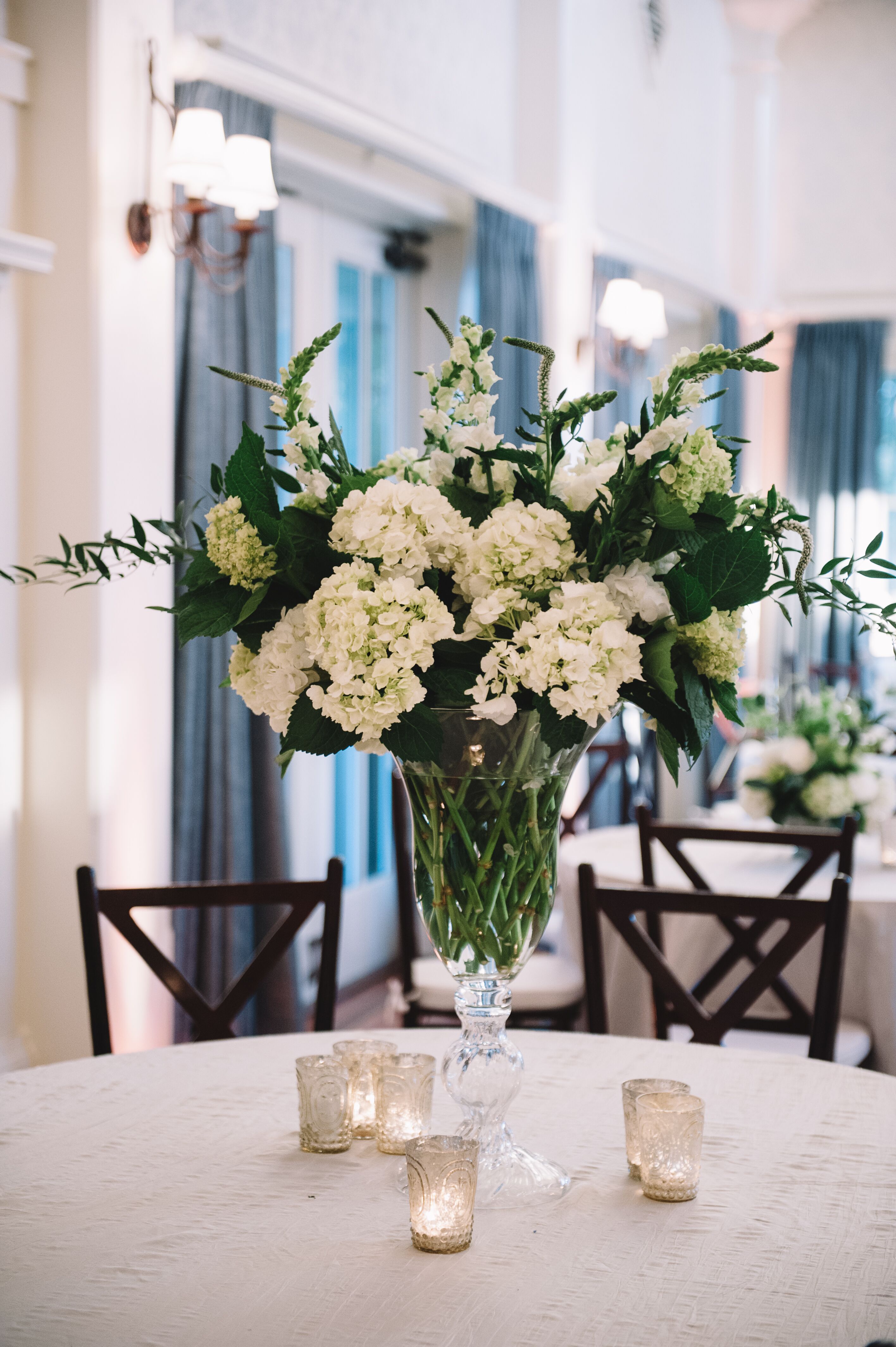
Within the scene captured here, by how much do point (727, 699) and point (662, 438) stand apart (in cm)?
27

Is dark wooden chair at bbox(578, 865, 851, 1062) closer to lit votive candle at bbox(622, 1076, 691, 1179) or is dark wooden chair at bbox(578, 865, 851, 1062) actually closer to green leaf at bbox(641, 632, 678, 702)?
lit votive candle at bbox(622, 1076, 691, 1179)

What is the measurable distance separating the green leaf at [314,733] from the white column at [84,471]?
183cm

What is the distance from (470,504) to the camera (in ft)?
4.14

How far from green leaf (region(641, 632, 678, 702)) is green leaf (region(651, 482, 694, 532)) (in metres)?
0.10

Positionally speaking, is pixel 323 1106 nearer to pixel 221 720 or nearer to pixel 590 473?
pixel 590 473

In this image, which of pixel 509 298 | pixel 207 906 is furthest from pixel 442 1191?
pixel 509 298

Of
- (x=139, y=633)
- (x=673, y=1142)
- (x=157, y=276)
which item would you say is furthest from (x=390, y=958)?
(x=673, y=1142)

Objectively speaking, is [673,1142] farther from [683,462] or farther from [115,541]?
[115,541]

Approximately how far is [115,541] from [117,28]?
2162mm

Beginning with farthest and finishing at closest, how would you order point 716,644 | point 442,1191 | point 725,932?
point 725,932
point 716,644
point 442,1191

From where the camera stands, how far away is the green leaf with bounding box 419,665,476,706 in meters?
1.21

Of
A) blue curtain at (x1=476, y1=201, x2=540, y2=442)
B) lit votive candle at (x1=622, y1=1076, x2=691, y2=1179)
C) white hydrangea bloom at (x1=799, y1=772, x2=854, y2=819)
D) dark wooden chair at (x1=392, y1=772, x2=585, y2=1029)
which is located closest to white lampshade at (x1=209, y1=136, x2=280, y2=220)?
dark wooden chair at (x1=392, y1=772, x2=585, y2=1029)

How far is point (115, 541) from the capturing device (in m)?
1.26

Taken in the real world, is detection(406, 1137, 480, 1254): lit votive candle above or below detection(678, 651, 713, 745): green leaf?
below
